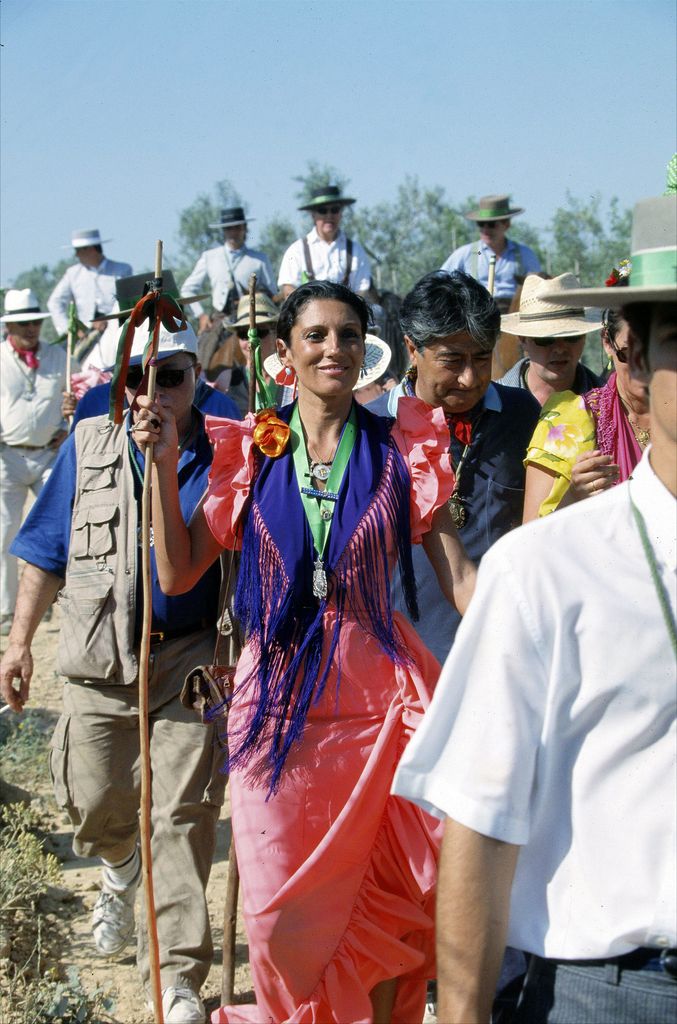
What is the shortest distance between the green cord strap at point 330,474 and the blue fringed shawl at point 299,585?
0.07 ft

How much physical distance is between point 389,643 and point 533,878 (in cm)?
193

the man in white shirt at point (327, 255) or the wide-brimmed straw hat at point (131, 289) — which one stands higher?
the man in white shirt at point (327, 255)

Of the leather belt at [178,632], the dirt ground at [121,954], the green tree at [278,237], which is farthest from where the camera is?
the green tree at [278,237]

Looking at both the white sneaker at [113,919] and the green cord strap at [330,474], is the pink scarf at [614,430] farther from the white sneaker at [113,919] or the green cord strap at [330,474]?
the white sneaker at [113,919]

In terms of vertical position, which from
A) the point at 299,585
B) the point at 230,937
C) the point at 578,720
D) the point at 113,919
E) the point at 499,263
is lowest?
the point at 113,919

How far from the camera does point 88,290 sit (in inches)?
557

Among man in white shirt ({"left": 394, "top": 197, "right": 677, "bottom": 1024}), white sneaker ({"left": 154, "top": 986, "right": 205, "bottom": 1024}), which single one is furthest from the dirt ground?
man in white shirt ({"left": 394, "top": 197, "right": 677, "bottom": 1024})

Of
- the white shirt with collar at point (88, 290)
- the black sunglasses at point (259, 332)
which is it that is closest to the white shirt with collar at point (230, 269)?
the white shirt with collar at point (88, 290)

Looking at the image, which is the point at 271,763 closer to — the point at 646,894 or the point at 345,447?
the point at 345,447

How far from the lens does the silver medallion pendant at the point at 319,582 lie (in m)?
3.85

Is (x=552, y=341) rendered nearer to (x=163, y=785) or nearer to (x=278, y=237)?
(x=163, y=785)

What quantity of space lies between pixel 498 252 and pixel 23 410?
4.37 m

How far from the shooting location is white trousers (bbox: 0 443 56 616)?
1118 cm

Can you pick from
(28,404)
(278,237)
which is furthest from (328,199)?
(278,237)
